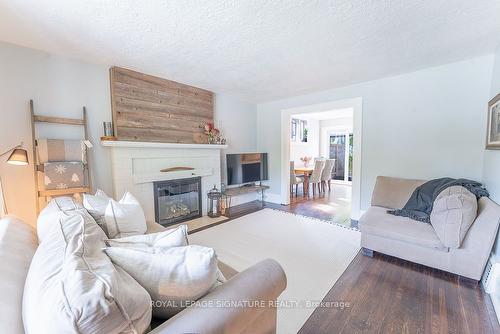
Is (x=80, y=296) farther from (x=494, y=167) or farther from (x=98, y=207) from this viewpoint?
(x=494, y=167)

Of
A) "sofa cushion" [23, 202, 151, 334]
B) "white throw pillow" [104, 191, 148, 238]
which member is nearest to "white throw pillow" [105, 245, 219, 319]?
"sofa cushion" [23, 202, 151, 334]

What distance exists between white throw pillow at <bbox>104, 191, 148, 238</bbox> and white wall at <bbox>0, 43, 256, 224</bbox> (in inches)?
59.8

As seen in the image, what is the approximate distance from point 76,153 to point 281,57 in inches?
105

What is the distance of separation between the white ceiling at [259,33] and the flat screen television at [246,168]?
5.98 ft

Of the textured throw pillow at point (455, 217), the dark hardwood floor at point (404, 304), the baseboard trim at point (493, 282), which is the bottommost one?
the dark hardwood floor at point (404, 304)

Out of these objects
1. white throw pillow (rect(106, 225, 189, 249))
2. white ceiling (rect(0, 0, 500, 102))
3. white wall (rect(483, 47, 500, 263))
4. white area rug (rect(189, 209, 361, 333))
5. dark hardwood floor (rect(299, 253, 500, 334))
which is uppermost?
white ceiling (rect(0, 0, 500, 102))

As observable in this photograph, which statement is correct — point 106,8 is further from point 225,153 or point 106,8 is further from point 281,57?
point 225,153

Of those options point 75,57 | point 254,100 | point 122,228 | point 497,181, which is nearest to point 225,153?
→ point 254,100

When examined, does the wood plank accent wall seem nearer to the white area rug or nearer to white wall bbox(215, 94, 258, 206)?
white wall bbox(215, 94, 258, 206)

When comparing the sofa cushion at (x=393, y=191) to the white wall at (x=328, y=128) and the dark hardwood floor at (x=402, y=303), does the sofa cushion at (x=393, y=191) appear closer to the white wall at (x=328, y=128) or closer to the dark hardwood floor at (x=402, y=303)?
the dark hardwood floor at (x=402, y=303)

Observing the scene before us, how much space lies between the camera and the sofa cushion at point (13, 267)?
682 mm

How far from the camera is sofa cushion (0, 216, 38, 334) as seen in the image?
682 millimetres

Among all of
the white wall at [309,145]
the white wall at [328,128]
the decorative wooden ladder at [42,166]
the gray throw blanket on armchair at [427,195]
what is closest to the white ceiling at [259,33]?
the decorative wooden ladder at [42,166]

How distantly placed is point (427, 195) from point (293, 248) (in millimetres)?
1713
